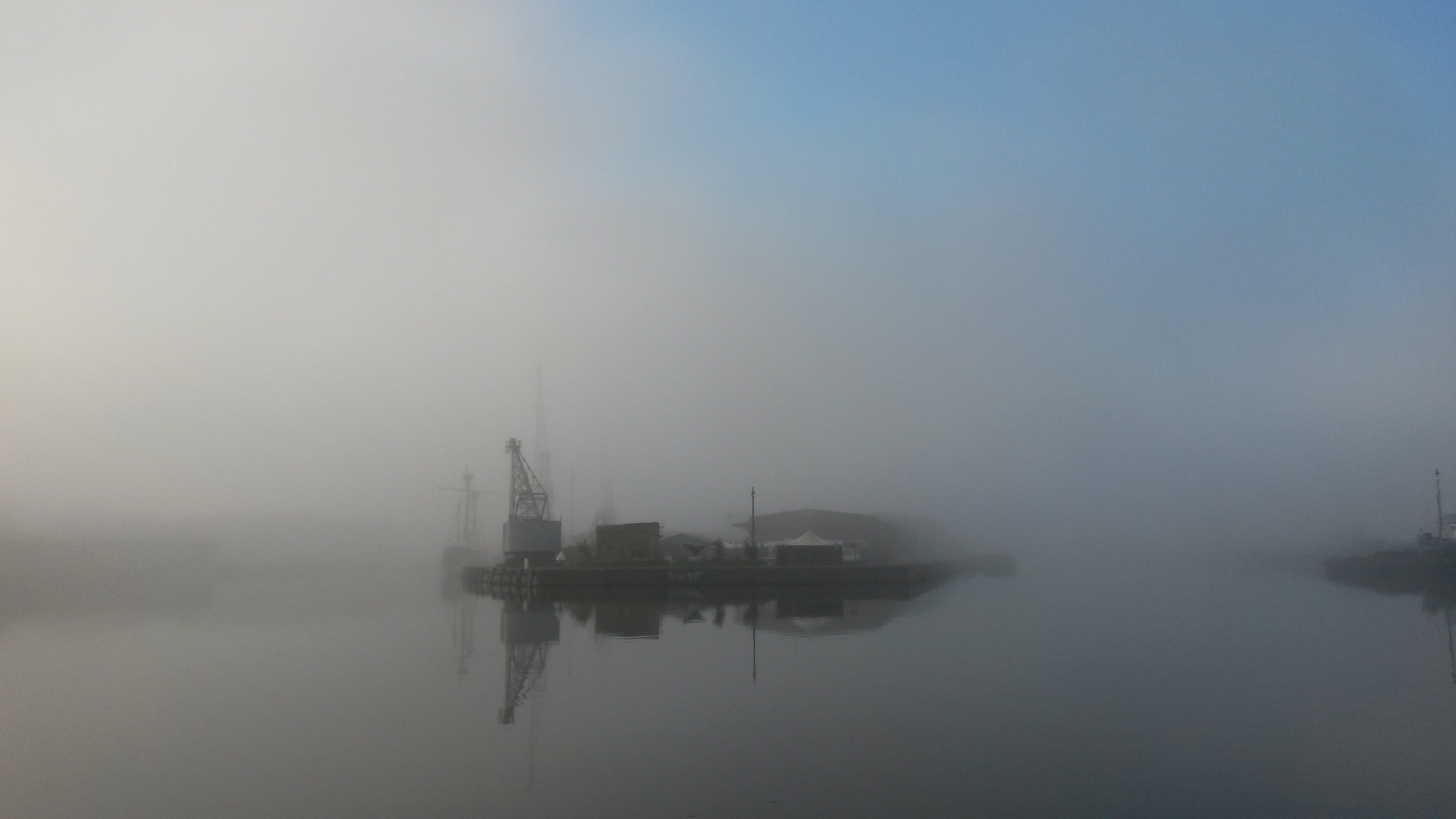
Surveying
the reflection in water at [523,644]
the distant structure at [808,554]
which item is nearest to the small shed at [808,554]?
the distant structure at [808,554]

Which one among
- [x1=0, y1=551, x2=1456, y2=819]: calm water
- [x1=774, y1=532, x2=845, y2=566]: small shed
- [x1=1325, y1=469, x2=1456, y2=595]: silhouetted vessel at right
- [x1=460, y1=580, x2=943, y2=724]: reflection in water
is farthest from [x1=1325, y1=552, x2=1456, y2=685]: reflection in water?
[x1=774, y1=532, x2=845, y2=566]: small shed

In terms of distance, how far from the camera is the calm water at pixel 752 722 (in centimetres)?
829

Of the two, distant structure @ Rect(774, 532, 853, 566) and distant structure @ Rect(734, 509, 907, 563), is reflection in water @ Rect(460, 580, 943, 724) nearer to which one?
distant structure @ Rect(774, 532, 853, 566)

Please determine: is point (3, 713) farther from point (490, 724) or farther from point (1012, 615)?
point (1012, 615)

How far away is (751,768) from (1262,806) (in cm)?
399

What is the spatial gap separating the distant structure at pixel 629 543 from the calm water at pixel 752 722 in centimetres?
2353

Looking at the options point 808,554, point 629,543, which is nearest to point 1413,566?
point 808,554

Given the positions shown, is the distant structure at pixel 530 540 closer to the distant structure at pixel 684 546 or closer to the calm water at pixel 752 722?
the distant structure at pixel 684 546

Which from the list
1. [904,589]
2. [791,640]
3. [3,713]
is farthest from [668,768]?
[904,589]

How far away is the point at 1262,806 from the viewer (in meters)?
7.62

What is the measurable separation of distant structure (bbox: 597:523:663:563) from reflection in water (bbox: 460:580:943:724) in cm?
329

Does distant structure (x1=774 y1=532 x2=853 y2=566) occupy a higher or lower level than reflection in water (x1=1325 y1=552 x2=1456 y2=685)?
higher

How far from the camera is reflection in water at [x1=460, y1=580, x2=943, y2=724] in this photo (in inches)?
798

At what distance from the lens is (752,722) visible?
37.7 feet
